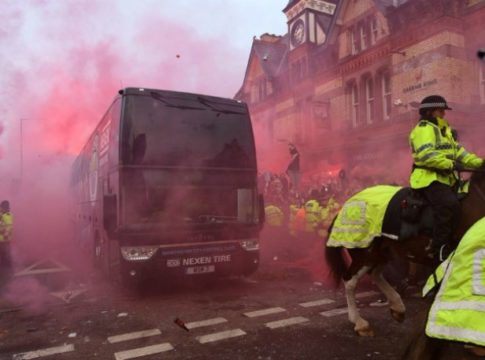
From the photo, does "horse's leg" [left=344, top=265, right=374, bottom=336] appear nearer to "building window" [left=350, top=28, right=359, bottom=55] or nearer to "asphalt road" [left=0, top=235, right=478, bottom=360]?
"asphalt road" [left=0, top=235, right=478, bottom=360]

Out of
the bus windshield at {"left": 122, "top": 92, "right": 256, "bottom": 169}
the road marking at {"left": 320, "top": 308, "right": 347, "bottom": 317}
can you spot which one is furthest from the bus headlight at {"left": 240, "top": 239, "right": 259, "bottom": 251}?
the road marking at {"left": 320, "top": 308, "right": 347, "bottom": 317}

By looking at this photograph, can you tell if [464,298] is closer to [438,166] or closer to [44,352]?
A: [438,166]

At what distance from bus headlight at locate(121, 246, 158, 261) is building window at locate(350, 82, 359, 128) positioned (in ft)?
51.0

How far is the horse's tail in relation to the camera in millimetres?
5336

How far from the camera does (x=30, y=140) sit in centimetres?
1686

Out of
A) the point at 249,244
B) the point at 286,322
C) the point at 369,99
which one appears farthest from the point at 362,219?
the point at 369,99

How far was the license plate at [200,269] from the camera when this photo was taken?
6836 millimetres

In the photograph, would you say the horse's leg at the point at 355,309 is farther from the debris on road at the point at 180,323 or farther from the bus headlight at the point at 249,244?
the bus headlight at the point at 249,244

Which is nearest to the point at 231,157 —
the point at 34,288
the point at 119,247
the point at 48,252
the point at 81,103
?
the point at 119,247

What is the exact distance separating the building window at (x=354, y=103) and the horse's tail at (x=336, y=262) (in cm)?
1551

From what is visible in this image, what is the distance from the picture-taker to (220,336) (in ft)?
15.6

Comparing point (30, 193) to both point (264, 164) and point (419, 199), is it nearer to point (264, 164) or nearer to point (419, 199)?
point (264, 164)

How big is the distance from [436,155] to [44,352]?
4.79 meters

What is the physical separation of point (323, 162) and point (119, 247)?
1613 centimetres
